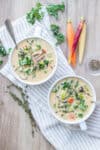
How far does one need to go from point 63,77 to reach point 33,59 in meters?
0.13

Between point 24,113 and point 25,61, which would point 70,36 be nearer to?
point 25,61

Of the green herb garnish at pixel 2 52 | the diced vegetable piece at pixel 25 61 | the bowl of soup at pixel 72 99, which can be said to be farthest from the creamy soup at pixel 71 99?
the green herb garnish at pixel 2 52

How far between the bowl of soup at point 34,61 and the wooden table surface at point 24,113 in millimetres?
65

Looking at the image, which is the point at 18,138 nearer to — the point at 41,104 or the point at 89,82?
the point at 41,104

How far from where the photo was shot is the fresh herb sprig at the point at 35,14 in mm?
2422

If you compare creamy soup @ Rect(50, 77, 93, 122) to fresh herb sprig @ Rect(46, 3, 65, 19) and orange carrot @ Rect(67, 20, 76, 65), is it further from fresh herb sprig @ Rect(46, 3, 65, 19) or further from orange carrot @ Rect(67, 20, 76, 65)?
fresh herb sprig @ Rect(46, 3, 65, 19)

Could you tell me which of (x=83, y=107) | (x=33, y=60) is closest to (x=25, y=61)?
(x=33, y=60)

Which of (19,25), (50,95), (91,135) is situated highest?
(19,25)

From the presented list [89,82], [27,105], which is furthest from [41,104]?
[89,82]

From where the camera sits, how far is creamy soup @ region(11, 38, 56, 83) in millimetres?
2359

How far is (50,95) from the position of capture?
234cm

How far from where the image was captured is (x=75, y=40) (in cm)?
238

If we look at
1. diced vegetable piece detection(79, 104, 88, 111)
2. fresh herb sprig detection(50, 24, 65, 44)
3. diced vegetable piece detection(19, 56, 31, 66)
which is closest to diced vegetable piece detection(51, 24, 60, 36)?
fresh herb sprig detection(50, 24, 65, 44)

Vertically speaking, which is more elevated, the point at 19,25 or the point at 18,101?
the point at 19,25
